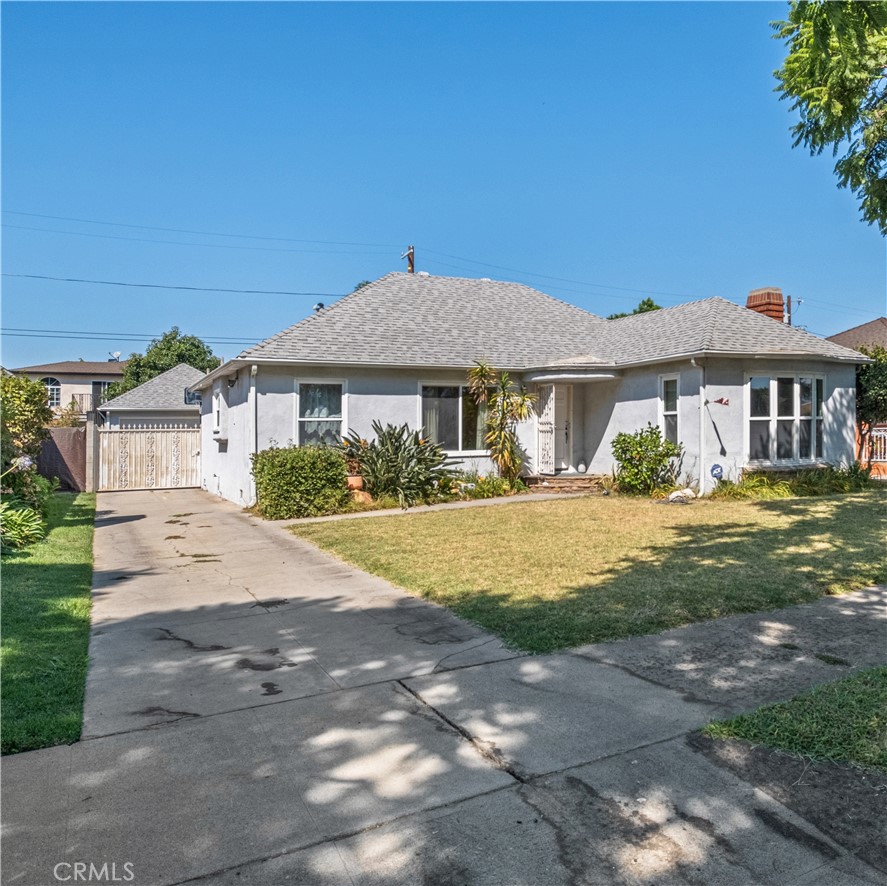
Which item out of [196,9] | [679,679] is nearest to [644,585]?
[679,679]

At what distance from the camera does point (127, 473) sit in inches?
806

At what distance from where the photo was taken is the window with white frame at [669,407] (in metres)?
15.6

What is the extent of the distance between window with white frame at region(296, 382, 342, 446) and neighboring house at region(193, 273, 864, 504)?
1.3 inches

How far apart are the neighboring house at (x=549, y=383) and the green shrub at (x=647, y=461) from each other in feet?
1.24

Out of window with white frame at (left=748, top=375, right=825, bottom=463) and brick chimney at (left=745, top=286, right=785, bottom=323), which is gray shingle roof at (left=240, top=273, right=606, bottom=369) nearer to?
brick chimney at (left=745, top=286, right=785, bottom=323)

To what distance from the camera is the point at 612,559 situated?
8383 millimetres

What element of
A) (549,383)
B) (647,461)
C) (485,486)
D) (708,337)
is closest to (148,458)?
(485,486)

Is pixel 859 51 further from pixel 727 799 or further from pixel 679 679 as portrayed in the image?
pixel 727 799

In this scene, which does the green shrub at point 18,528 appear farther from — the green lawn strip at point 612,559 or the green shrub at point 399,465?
the green shrub at point 399,465

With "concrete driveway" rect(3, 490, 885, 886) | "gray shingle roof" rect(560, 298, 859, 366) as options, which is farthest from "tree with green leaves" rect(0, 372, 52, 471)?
"gray shingle roof" rect(560, 298, 859, 366)

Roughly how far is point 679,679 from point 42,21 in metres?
11.7

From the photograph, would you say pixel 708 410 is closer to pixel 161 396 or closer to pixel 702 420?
pixel 702 420

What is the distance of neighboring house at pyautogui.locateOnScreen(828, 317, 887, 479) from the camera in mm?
20469

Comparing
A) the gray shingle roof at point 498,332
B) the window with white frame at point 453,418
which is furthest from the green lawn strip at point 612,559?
the gray shingle roof at point 498,332
